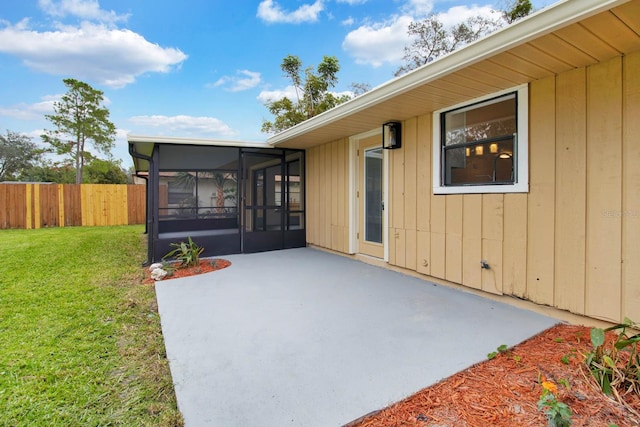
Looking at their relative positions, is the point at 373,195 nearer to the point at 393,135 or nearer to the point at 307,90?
the point at 393,135

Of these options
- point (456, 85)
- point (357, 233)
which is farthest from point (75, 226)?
point (456, 85)

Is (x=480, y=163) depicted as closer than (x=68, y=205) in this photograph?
Yes

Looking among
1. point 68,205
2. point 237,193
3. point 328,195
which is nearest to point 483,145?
point 328,195

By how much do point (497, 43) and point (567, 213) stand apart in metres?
1.54

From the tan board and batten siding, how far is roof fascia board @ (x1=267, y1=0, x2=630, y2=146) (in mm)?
882

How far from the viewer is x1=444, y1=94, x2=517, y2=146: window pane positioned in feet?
10.3

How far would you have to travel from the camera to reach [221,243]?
19.6 ft

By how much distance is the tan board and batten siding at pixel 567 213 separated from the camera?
235 centimetres

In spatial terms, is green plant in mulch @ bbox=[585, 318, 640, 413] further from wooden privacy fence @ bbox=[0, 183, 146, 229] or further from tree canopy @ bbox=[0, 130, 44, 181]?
tree canopy @ bbox=[0, 130, 44, 181]

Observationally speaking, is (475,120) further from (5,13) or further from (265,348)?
(5,13)

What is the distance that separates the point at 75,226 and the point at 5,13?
6945 mm

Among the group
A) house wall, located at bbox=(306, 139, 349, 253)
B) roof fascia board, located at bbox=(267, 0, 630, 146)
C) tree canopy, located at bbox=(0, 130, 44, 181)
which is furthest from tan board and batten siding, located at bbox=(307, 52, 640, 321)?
tree canopy, located at bbox=(0, 130, 44, 181)

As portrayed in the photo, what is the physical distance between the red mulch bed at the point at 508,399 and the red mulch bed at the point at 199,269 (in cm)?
376

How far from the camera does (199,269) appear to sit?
481 centimetres
